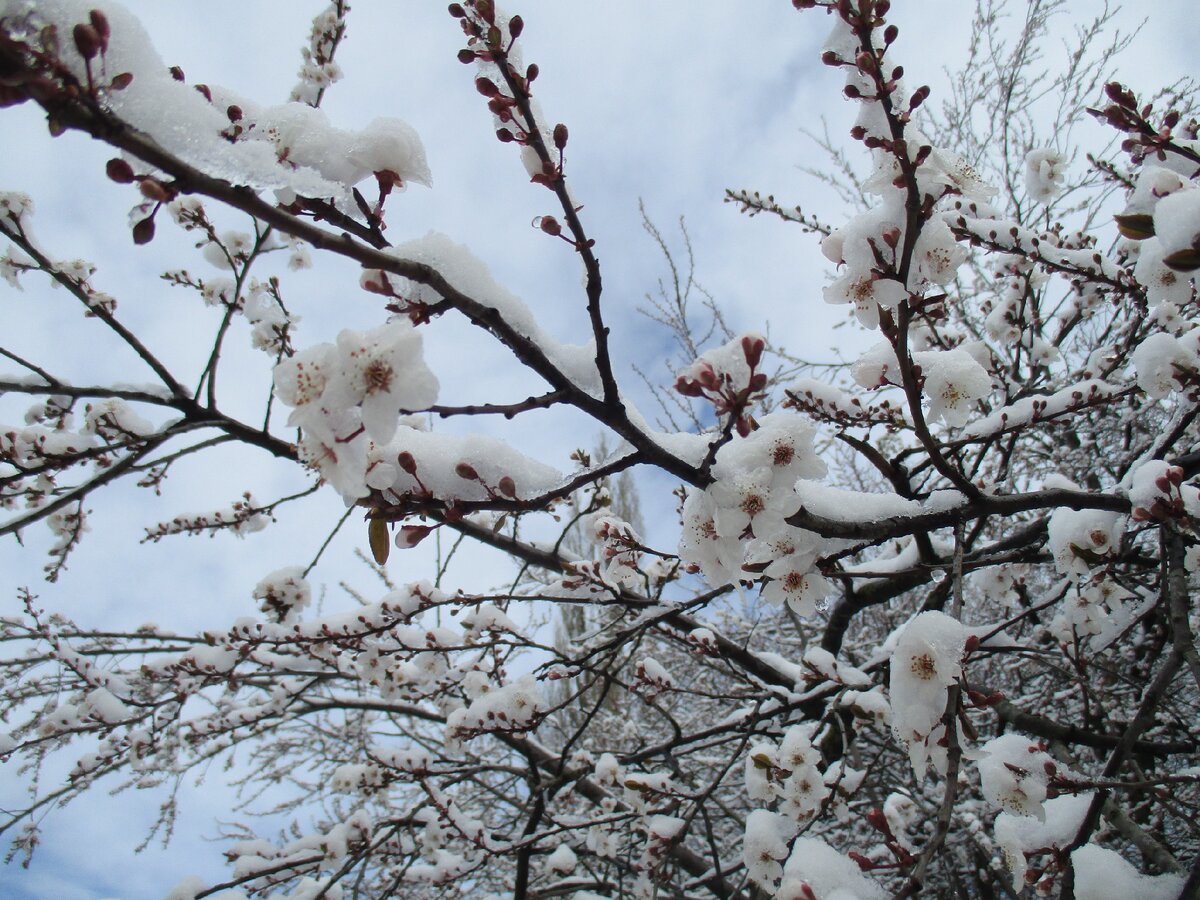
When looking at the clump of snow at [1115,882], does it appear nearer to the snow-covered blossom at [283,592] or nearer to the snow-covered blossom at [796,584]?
the snow-covered blossom at [796,584]

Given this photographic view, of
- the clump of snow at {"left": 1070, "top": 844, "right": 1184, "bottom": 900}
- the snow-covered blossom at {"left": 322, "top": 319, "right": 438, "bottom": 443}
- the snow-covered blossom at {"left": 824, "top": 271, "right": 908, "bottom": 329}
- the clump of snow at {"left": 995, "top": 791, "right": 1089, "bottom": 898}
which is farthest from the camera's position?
the clump of snow at {"left": 995, "top": 791, "right": 1089, "bottom": 898}

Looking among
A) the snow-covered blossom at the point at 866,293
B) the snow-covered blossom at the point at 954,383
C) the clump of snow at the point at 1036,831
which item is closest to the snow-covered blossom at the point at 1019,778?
the clump of snow at the point at 1036,831

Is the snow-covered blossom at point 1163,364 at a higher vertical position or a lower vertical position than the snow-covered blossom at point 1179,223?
higher

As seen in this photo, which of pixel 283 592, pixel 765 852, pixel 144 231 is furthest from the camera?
pixel 283 592

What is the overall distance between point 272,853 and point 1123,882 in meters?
4.18

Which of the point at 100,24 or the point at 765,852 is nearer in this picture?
the point at 100,24

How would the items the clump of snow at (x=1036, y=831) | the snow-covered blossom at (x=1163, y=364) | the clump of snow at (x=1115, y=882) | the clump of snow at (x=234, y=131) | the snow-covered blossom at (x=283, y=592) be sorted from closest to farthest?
the clump of snow at (x=234, y=131)
the clump of snow at (x=1115, y=882)
the clump of snow at (x=1036, y=831)
the snow-covered blossom at (x=1163, y=364)
the snow-covered blossom at (x=283, y=592)

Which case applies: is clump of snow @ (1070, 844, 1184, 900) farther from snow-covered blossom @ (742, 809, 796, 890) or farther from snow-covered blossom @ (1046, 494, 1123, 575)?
Answer: snow-covered blossom @ (742, 809, 796, 890)

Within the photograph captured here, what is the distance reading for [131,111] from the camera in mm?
806

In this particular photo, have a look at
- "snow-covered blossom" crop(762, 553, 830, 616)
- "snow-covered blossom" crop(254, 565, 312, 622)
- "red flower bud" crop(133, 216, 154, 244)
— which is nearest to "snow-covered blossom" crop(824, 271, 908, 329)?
"snow-covered blossom" crop(762, 553, 830, 616)

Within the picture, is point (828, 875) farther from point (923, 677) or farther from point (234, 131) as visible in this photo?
point (234, 131)

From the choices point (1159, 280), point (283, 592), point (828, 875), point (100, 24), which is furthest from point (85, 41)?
point (283, 592)

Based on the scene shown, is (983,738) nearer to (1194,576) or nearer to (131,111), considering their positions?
(1194,576)

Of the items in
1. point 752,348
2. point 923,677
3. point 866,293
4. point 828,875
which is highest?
point 866,293
